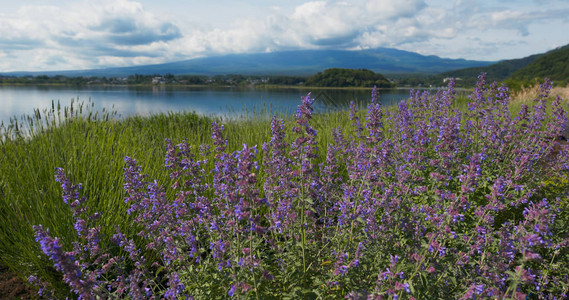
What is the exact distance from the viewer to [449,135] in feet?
10.4

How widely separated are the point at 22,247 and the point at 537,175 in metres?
7.41

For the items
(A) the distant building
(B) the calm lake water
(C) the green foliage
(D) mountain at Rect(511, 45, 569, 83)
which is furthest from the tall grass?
(D) mountain at Rect(511, 45, 569, 83)

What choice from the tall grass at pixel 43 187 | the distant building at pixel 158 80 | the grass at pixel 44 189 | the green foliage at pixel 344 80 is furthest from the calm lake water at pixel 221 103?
the distant building at pixel 158 80

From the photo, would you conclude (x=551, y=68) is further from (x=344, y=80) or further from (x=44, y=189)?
(x=44, y=189)

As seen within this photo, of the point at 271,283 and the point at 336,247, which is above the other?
the point at 336,247

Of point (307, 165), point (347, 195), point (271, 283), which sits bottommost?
point (271, 283)

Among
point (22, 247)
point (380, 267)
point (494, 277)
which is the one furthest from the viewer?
point (22, 247)

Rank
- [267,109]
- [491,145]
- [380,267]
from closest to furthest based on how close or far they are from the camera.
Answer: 1. [380,267]
2. [491,145]
3. [267,109]

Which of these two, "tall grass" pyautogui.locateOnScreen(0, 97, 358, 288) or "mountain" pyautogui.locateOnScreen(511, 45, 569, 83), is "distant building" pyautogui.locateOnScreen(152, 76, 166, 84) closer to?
"tall grass" pyautogui.locateOnScreen(0, 97, 358, 288)

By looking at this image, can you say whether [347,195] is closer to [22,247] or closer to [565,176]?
[22,247]

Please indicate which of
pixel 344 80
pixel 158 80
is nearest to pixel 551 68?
pixel 344 80

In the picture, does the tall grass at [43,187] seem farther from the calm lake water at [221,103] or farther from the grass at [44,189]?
the calm lake water at [221,103]

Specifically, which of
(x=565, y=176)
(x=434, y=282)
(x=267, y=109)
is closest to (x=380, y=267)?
(x=434, y=282)

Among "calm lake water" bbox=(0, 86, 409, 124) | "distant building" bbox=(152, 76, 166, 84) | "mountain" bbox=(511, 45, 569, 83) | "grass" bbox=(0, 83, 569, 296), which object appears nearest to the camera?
"grass" bbox=(0, 83, 569, 296)
